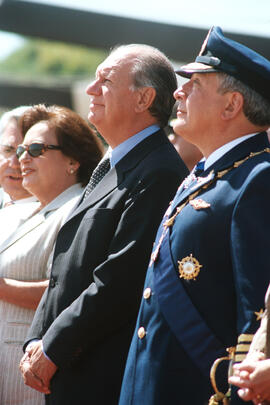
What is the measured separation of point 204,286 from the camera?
269 cm

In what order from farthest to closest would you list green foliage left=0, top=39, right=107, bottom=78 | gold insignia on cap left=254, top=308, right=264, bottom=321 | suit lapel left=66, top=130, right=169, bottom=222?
1. green foliage left=0, top=39, right=107, bottom=78
2. suit lapel left=66, top=130, right=169, bottom=222
3. gold insignia on cap left=254, top=308, right=264, bottom=321

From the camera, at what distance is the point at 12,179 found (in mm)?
5094

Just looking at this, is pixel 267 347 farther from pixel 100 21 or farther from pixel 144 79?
pixel 100 21

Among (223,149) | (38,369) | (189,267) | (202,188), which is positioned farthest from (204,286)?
(38,369)

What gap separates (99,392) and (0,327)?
928 mm

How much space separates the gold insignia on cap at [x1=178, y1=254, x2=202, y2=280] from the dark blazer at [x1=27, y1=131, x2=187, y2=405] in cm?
52

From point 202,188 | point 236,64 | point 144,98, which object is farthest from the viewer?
point 144,98

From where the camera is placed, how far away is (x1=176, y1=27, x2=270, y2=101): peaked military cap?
9.61 ft

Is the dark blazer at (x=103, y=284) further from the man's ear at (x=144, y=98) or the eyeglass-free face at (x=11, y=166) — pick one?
the eyeglass-free face at (x=11, y=166)

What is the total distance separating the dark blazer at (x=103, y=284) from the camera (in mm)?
3230

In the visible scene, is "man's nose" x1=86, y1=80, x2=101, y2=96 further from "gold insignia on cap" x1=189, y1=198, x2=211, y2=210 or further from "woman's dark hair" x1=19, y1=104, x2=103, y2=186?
"gold insignia on cap" x1=189, y1=198, x2=211, y2=210

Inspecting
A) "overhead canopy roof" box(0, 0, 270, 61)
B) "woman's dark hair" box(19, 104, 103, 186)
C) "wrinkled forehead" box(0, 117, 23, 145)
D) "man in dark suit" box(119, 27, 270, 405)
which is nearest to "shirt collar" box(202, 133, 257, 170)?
"man in dark suit" box(119, 27, 270, 405)

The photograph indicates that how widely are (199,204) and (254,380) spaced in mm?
718

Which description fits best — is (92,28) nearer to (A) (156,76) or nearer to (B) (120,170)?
(A) (156,76)
